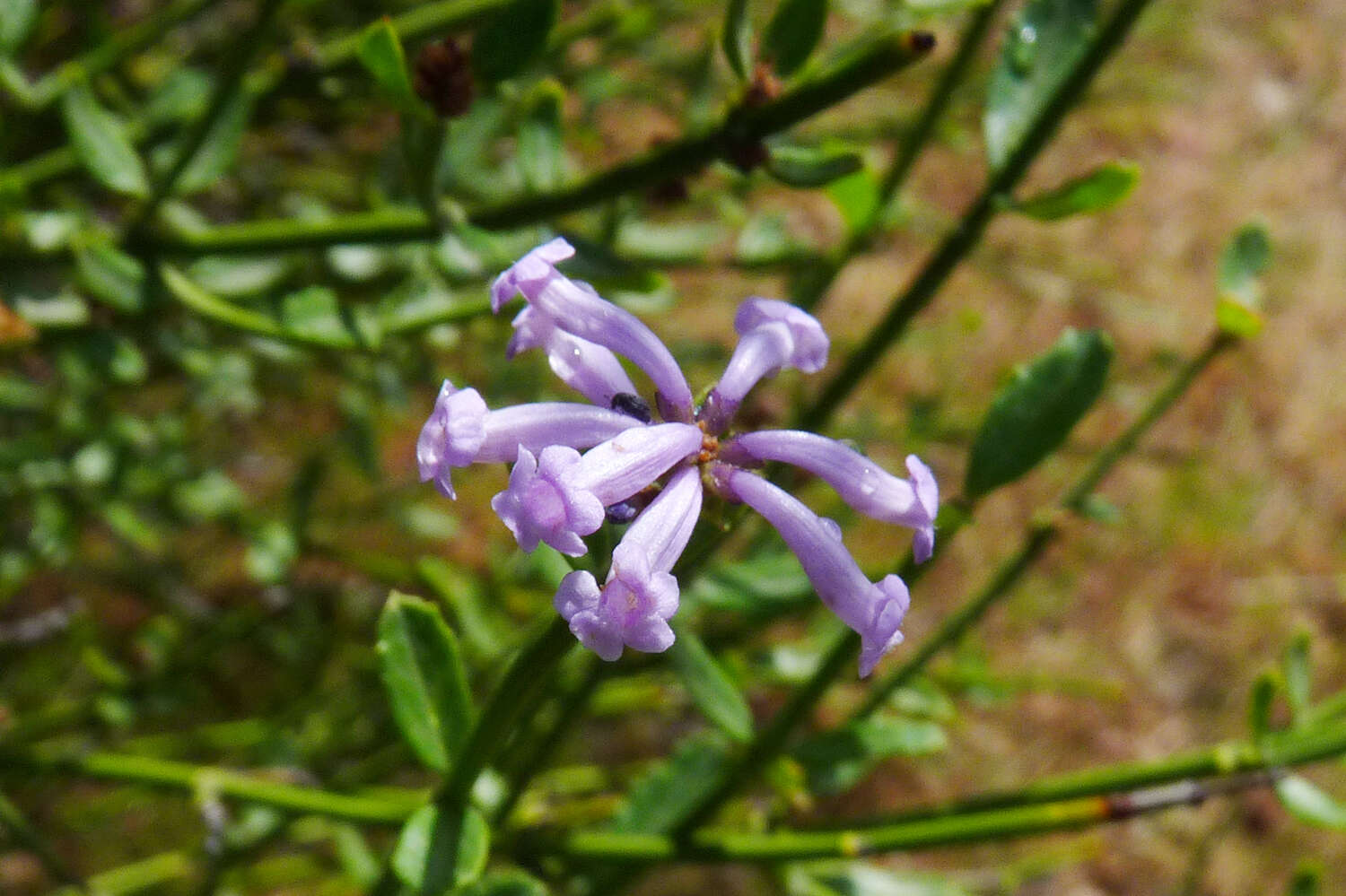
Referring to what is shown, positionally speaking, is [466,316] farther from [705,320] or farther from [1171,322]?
[1171,322]

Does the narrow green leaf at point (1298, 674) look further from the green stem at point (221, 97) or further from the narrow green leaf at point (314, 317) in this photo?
the green stem at point (221, 97)

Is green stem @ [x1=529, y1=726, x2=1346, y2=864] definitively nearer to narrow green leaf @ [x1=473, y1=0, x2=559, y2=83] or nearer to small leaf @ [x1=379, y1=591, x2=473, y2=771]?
small leaf @ [x1=379, y1=591, x2=473, y2=771]

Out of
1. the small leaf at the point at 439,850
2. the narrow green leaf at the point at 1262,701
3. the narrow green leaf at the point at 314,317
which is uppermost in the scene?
the narrow green leaf at the point at 314,317

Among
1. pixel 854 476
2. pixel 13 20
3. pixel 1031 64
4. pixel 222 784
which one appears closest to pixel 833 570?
pixel 854 476

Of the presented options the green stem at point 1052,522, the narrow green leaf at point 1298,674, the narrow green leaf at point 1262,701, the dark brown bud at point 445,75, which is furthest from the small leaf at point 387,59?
the narrow green leaf at point 1298,674

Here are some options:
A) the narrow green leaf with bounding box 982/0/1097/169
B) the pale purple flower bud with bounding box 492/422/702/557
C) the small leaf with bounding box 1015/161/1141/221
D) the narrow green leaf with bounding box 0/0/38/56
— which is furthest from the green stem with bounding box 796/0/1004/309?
the narrow green leaf with bounding box 0/0/38/56

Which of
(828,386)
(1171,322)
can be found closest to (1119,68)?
(1171,322)
